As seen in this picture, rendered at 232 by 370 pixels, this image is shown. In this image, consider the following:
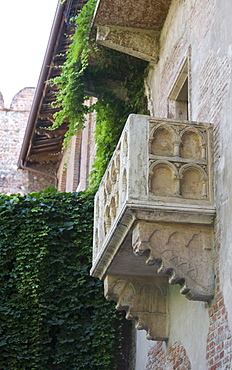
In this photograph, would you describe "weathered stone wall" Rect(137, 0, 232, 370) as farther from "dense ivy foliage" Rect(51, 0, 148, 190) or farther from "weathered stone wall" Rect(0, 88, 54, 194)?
"weathered stone wall" Rect(0, 88, 54, 194)

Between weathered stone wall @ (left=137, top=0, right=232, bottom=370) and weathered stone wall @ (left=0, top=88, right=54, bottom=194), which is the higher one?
weathered stone wall @ (left=0, top=88, right=54, bottom=194)

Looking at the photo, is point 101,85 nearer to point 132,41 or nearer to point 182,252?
point 132,41

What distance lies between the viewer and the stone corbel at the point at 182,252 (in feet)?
21.1

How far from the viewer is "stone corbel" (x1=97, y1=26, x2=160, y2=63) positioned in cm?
1014

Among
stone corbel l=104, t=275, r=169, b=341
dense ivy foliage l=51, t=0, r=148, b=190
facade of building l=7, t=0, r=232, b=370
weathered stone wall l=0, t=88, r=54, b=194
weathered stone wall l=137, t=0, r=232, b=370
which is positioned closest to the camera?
weathered stone wall l=137, t=0, r=232, b=370

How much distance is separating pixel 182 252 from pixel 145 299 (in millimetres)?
1926

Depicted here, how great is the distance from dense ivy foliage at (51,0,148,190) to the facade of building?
7.28 ft

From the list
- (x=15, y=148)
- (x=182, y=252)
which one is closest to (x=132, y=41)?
(x=182, y=252)

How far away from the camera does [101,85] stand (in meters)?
11.7

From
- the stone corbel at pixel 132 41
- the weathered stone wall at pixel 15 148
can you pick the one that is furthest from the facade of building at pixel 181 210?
the weathered stone wall at pixel 15 148

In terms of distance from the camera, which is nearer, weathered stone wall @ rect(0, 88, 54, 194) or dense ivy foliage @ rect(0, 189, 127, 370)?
dense ivy foliage @ rect(0, 189, 127, 370)

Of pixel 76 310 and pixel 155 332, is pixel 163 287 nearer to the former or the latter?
pixel 155 332

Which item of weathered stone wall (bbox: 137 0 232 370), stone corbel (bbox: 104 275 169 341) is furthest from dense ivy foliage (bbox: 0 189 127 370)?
stone corbel (bbox: 104 275 169 341)

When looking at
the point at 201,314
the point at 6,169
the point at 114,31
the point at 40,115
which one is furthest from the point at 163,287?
the point at 6,169
